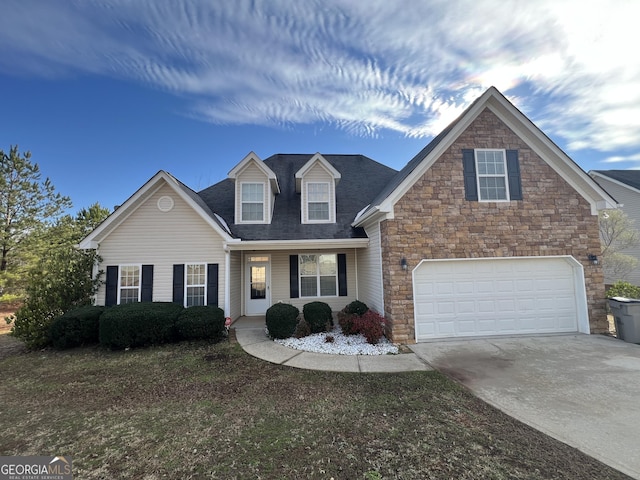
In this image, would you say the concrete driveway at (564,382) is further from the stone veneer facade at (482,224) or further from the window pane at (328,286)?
the window pane at (328,286)

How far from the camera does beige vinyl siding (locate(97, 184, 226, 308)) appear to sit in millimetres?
9445

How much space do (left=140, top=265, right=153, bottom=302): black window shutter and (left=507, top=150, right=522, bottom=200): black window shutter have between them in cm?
1235

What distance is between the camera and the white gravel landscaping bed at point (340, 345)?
715 centimetres

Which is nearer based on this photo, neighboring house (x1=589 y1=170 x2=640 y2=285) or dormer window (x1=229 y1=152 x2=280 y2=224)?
dormer window (x1=229 y1=152 x2=280 y2=224)

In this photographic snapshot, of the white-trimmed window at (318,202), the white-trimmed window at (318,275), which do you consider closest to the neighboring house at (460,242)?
the white-trimmed window at (318,275)

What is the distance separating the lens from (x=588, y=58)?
7879mm

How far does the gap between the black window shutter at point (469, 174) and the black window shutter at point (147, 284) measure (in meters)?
10.9

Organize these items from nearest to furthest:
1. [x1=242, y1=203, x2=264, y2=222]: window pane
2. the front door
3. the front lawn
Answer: the front lawn
[x1=242, y1=203, x2=264, y2=222]: window pane
the front door

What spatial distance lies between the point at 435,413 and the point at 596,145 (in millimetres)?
19665

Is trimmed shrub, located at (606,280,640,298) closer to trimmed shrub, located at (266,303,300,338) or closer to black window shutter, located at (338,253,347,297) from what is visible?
black window shutter, located at (338,253,347,297)

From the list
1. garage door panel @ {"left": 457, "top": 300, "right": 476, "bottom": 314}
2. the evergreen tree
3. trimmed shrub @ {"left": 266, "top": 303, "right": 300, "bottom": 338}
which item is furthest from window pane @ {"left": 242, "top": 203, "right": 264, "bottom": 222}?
the evergreen tree

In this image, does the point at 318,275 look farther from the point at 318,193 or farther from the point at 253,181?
the point at 253,181

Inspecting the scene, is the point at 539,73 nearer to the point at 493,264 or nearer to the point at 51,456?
the point at 493,264

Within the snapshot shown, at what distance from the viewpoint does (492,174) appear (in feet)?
27.6
